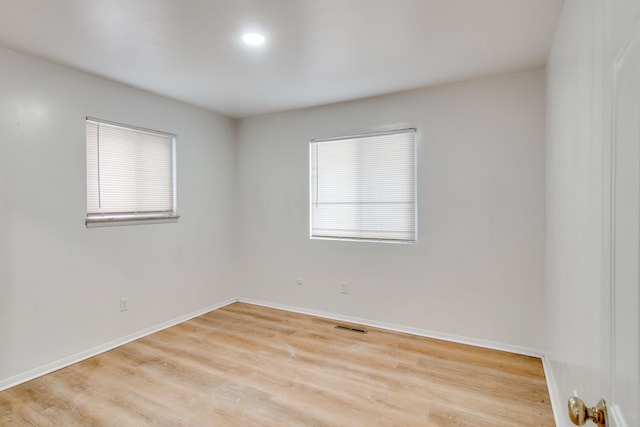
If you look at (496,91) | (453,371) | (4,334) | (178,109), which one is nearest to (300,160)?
(178,109)

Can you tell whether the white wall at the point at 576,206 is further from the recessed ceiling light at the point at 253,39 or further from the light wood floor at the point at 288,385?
the recessed ceiling light at the point at 253,39

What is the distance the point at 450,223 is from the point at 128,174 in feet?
10.5

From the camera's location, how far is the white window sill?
2991 millimetres

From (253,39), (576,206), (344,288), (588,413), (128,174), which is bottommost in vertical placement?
(344,288)

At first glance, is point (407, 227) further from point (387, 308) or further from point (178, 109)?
point (178, 109)

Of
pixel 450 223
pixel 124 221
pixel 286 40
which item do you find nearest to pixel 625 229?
pixel 286 40

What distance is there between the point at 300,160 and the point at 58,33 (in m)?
2.47

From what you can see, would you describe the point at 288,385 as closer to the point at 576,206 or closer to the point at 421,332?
the point at 421,332

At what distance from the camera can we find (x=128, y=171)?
10.9 ft

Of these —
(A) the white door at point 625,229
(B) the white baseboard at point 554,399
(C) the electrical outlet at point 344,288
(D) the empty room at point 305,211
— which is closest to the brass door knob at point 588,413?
(A) the white door at point 625,229

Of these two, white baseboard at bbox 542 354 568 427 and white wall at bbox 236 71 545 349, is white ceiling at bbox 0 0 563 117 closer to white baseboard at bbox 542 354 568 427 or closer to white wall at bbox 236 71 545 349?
white wall at bbox 236 71 545 349

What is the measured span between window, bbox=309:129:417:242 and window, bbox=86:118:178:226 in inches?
64.8

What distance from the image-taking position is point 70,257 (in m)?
2.84

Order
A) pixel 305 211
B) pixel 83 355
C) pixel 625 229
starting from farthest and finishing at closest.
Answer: pixel 305 211 < pixel 83 355 < pixel 625 229
